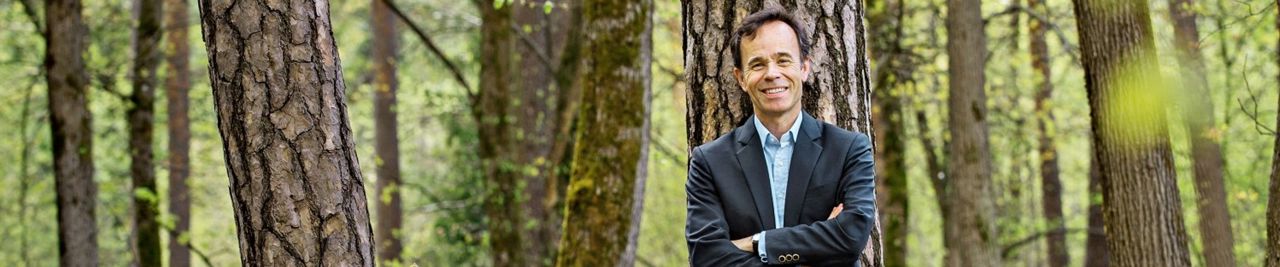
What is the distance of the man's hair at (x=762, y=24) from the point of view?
13.5ft

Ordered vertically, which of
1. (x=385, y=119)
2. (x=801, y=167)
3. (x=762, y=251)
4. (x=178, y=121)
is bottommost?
(x=762, y=251)

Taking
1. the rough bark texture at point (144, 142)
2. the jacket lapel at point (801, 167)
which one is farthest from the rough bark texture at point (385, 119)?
the jacket lapel at point (801, 167)

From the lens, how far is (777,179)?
13.2 ft

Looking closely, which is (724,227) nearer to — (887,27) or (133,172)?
(133,172)

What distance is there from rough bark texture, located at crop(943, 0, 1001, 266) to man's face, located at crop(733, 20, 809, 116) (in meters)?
8.96

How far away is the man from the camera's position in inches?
152

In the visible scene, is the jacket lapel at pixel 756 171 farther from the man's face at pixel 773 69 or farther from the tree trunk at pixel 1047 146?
the tree trunk at pixel 1047 146

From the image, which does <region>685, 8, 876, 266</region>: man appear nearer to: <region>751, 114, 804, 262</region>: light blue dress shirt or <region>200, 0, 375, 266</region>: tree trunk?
<region>751, 114, 804, 262</region>: light blue dress shirt

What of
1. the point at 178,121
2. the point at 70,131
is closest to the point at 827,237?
the point at 70,131

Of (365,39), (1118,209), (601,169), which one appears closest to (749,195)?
(601,169)

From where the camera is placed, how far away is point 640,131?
8.15 metres

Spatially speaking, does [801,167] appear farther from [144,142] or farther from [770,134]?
[144,142]

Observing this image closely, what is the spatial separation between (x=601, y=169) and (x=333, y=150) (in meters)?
3.56

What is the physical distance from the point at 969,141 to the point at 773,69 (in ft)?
31.0
